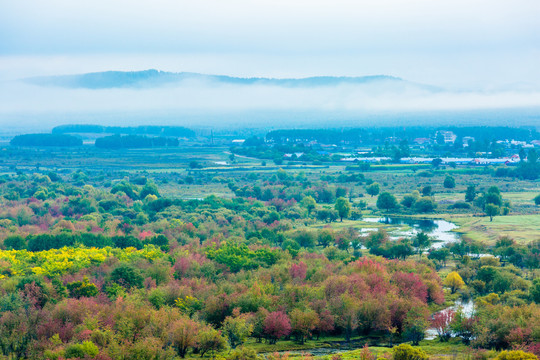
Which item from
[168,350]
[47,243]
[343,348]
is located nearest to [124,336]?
[168,350]

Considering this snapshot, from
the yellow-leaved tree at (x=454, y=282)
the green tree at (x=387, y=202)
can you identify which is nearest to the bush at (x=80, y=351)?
the yellow-leaved tree at (x=454, y=282)

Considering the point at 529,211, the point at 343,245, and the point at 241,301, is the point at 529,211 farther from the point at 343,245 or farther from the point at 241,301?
the point at 241,301

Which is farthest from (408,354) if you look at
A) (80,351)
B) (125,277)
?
(125,277)

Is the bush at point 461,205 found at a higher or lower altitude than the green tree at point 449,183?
lower

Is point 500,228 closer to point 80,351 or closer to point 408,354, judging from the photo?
point 408,354

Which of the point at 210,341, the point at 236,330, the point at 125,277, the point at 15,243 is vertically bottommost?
the point at 210,341

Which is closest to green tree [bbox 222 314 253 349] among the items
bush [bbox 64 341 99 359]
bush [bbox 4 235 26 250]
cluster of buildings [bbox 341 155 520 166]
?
bush [bbox 64 341 99 359]

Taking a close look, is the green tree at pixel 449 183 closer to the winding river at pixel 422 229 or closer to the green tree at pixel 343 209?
the winding river at pixel 422 229

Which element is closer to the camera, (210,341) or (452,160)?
(210,341)

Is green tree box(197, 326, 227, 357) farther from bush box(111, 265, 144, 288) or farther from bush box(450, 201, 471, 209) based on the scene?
bush box(450, 201, 471, 209)

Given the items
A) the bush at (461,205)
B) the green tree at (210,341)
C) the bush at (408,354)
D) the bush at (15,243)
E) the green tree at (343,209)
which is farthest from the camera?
the bush at (461,205)

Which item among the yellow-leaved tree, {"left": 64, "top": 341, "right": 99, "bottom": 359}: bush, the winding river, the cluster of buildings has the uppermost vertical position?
the cluster of buildings
